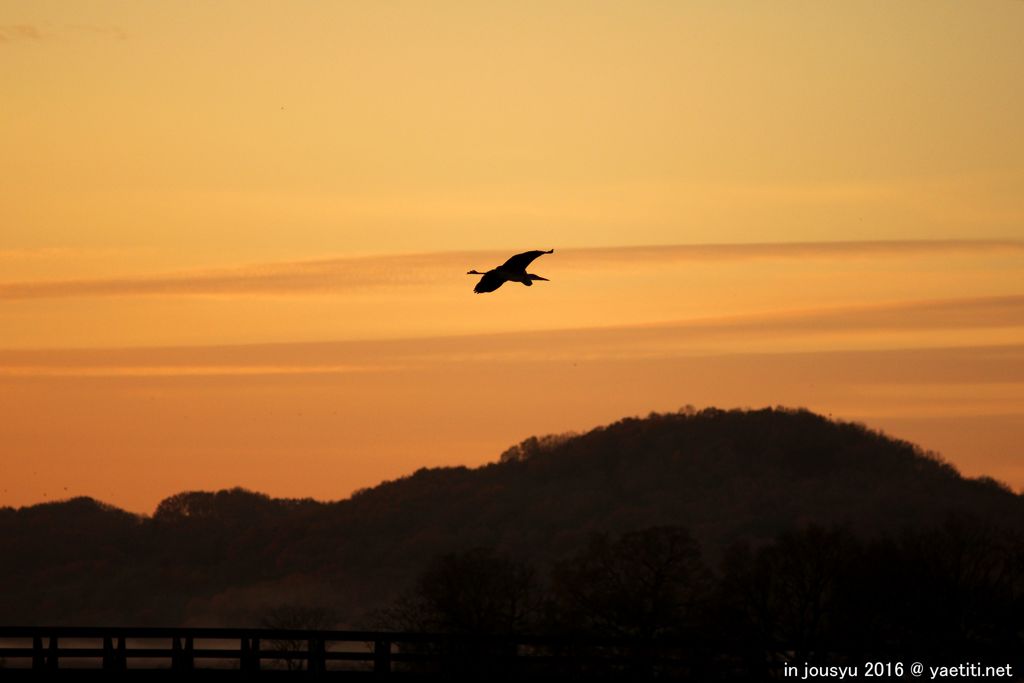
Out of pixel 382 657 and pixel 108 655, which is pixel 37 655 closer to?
pixel 108 655

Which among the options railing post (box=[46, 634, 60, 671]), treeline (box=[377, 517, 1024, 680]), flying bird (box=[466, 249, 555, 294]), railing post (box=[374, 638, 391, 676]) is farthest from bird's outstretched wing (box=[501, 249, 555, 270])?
treeline (box=[377, 517, 1024, 680])

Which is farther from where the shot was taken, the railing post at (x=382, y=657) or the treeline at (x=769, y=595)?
the treeline at (x=769, y=595)

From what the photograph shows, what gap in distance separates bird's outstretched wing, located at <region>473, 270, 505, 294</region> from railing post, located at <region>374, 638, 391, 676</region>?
253 inches

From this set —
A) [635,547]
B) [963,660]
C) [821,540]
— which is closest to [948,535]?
[821,540]

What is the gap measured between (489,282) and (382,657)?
678 cm

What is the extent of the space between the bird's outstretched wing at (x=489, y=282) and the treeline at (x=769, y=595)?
25199 millimetres

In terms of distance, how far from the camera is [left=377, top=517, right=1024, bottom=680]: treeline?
58.8 meters

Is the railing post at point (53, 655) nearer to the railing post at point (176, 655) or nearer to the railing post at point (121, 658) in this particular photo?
the railing post at point (121, 658)

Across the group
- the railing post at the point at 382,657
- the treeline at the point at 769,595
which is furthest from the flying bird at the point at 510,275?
the treeline at the point at 769,595

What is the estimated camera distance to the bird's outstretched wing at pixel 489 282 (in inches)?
1159

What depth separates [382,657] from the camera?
31859 millimetres

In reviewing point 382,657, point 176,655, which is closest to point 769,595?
point 382,657

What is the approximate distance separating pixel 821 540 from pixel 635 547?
7115 mm

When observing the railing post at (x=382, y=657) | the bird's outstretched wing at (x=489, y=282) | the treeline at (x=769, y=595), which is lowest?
the railing post at (x=382, y=657)
